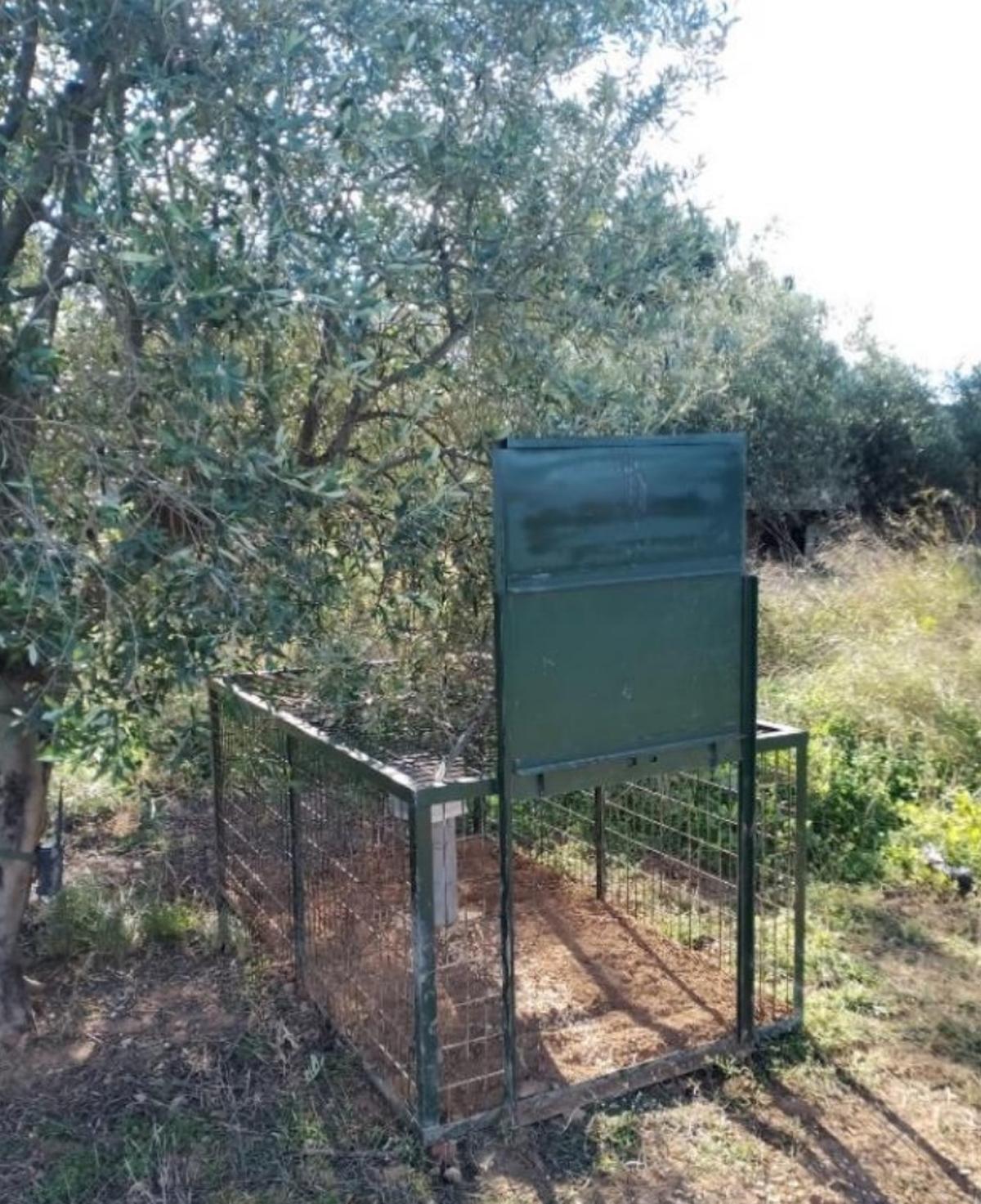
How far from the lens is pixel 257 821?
14.4ft

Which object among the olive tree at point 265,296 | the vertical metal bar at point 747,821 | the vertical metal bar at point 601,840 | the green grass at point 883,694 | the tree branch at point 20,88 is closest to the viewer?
the olive tree at point 265,296

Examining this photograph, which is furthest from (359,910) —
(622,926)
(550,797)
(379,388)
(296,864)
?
(379,388)

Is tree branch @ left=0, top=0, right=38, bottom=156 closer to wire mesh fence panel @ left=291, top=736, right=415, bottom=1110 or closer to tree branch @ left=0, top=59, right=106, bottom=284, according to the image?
tree branch @ left=0, top=59, right=106, bottom=284

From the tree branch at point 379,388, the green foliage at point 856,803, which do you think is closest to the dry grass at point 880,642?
the green foliage at point 856,803

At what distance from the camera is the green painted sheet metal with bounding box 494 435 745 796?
3.02 m

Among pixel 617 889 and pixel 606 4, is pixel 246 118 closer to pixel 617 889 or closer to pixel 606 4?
pixel 606 4

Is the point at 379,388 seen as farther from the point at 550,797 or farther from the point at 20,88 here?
the point at 550,797

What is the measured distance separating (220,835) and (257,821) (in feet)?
1.38

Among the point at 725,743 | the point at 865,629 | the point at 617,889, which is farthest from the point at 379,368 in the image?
the point at 865,629

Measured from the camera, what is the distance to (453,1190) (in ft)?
9.84

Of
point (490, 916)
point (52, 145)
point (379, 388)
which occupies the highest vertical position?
point (52, 145)

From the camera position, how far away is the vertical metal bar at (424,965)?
9.84ft

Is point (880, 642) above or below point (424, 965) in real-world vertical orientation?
above

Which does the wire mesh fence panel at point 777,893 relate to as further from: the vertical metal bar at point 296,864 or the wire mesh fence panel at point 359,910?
the vertical metal bar at point 296,864
